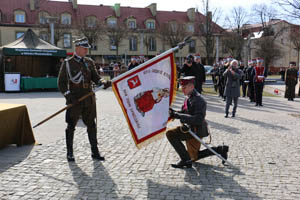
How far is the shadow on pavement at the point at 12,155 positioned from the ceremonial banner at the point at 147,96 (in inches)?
84.4

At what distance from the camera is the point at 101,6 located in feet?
185

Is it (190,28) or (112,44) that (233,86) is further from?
(190,28)

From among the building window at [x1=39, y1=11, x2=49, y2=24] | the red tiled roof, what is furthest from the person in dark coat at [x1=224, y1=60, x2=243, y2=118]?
the red tiled roof

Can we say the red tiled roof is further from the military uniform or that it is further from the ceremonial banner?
the ceremonial banner

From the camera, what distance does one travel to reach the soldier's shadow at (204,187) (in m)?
4.27

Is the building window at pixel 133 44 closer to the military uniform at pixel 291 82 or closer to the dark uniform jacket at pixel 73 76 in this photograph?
the military uniform at pixel 291 82

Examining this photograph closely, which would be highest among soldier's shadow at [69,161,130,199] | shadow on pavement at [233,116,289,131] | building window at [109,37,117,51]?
building window at [109,37,117,51]

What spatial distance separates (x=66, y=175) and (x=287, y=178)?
10.6ft

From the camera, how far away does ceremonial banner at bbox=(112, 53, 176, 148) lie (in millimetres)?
5137

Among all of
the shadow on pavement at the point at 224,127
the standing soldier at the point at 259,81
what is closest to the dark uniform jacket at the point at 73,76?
the shadow on pavement at the point at 224,127

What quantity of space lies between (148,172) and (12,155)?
2648mm

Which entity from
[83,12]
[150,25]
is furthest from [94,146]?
[150,25]

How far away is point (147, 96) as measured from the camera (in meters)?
5.14

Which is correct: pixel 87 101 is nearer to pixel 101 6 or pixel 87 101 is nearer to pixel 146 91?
pixel 146 91
